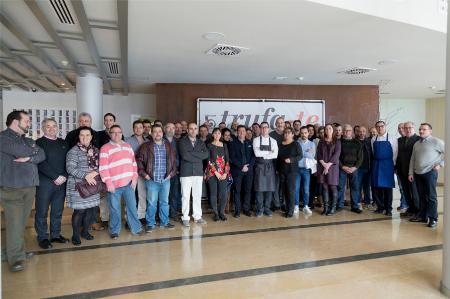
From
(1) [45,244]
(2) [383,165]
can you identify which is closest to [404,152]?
(2) [383,165]

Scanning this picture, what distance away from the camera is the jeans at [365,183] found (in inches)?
222

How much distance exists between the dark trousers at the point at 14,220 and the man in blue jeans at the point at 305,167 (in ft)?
13.0

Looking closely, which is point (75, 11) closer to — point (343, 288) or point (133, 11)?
point (133, 11)

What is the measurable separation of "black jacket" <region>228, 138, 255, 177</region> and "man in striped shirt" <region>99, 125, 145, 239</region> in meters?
1.65

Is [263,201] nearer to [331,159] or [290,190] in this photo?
[290,190]

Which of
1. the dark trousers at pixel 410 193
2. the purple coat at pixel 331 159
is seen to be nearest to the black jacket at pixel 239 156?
the purple coat at pixel 331 159

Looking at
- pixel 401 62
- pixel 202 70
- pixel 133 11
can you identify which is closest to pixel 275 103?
pixel 202 70

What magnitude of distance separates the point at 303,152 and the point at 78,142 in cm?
349

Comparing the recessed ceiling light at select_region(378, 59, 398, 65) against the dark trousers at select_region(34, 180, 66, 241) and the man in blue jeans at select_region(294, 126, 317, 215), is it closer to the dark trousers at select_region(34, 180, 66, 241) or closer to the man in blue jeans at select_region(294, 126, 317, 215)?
the man in blue jeans at select_region(294, 126, 317, 215)

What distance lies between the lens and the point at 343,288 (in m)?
2.71

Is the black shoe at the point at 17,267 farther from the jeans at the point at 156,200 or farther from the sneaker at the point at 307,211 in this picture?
the sneaker at the point at 307,211

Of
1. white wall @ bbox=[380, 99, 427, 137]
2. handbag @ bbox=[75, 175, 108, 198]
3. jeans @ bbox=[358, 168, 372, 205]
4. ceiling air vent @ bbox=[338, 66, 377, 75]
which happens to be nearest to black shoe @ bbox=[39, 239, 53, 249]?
handbag @ bbox=[75, 175, 108, 198]

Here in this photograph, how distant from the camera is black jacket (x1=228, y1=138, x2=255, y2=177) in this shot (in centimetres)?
511

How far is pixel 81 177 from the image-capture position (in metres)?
3.70
